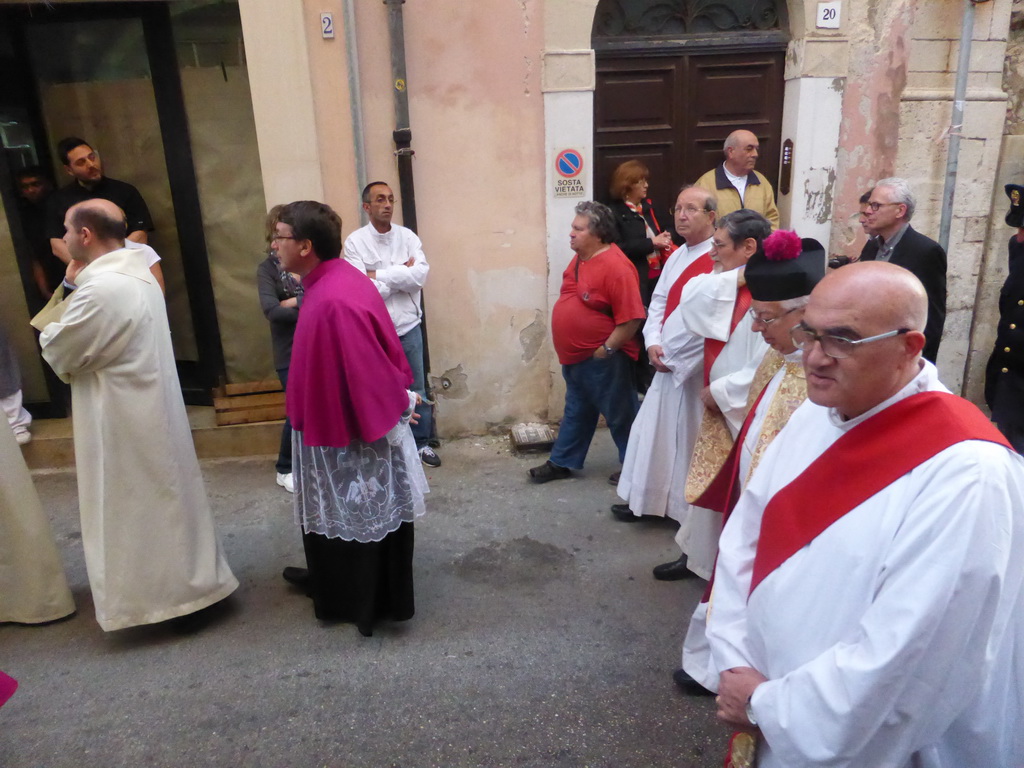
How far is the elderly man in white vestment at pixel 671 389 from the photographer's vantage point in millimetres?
3854

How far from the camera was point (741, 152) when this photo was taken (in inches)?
199

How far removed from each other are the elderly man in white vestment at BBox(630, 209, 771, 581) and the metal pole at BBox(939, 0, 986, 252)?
9.01 feet

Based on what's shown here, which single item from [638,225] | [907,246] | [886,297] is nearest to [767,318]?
[886,297]

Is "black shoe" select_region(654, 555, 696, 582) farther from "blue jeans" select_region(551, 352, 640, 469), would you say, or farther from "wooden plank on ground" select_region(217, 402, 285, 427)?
"wooden plank on ground" select_region(217, 402, 285, 427)

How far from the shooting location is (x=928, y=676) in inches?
55.1

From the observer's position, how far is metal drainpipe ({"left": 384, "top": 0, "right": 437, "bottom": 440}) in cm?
488

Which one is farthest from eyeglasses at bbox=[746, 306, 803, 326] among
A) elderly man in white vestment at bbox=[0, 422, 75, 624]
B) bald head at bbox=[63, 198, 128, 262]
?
elderly man in white vestment at bbox=[0, 422, 75, 624]

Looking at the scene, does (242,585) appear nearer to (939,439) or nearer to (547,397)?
(547,397)

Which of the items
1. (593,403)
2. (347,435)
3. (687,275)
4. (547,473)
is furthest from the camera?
(547,473)

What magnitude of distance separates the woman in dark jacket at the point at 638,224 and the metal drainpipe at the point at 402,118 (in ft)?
4.55

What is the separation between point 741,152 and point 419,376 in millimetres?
2611

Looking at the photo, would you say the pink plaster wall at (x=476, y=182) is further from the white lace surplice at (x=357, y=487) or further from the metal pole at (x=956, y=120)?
the metal pole at (x=956, y=120)

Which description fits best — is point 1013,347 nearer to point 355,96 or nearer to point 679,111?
point 679,111

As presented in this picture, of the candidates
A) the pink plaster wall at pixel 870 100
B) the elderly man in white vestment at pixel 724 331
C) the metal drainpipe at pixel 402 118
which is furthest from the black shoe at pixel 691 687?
the pink plaster wall at pixel 870 100
